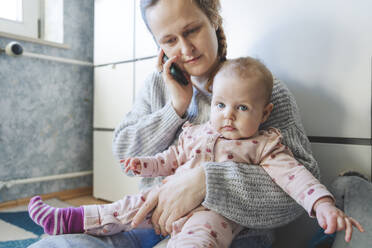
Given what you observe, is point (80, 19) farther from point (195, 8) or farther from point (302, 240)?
point (302, 240)

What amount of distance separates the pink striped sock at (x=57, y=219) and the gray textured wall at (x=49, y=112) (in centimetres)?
92

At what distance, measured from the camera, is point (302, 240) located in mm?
884

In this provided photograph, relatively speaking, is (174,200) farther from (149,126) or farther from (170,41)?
(170,41)

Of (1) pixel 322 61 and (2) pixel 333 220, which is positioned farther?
(1) pixel 322 61

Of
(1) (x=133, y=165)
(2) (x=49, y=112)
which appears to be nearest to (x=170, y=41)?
(1) (x=133, y=165)

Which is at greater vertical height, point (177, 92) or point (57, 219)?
point (177, 92)

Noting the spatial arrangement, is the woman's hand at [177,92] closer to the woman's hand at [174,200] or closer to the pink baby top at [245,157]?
the pink baby top at [245,157]

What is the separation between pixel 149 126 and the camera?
0.81 meters

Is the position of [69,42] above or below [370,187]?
above

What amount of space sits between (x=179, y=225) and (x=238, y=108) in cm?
30

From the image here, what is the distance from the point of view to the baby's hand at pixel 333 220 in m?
0.45

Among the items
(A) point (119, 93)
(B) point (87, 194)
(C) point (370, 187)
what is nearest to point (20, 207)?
(B) point (87, 194)

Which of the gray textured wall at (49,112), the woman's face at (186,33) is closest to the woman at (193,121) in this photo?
the woman's face at (186,33)

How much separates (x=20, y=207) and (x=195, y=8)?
1.29 meters
